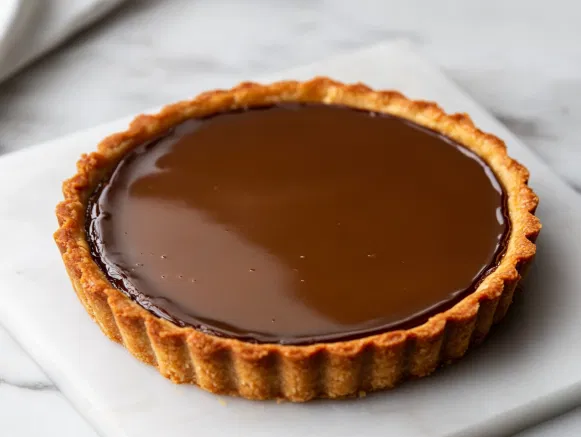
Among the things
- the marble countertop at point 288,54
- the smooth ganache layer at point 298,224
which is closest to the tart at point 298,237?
the smooth ganache layer at point 298,224

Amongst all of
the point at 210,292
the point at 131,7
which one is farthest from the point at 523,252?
the point at 131,7

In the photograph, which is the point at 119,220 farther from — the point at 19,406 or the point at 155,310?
the point at 19,406

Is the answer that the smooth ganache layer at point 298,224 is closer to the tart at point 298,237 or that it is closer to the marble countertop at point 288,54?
the tart at point 298,237

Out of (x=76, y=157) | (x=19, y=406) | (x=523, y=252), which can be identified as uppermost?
(x=523, y=252)

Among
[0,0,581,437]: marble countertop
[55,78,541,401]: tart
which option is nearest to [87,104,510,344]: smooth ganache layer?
[55,78,541,401]: tart

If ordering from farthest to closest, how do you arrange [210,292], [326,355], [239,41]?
[239,41] → [210,292] → [326,355]

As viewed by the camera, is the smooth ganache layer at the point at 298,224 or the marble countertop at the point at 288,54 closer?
the smooth ganache layer at the point at 298,224

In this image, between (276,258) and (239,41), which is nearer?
(276,258)
